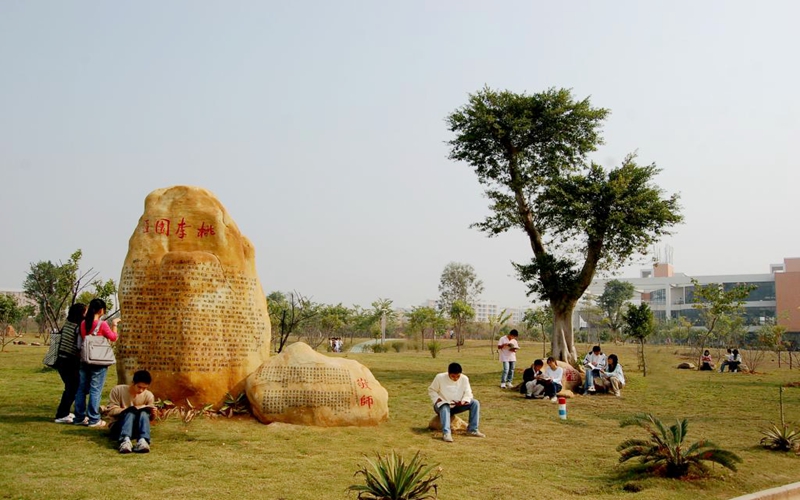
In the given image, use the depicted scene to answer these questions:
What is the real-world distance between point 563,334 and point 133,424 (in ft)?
50.3

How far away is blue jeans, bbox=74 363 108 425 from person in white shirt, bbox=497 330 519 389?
909cm

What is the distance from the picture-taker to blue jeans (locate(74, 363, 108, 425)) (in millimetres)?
8065

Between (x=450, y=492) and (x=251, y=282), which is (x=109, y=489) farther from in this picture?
(x=251, y=282)

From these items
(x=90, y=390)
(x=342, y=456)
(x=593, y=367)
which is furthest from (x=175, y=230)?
(x=593, y=367)

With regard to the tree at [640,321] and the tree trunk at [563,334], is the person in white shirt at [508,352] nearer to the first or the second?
the tree trunk at [563,334]

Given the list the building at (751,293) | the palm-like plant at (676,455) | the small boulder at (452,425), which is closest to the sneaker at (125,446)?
the small boulder at (452,425)

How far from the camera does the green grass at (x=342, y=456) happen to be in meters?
5.84

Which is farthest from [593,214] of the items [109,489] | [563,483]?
[109,489]

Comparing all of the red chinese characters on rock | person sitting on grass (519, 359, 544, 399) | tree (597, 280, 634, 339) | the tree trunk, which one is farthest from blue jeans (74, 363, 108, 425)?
tree (597, 280, 634, 339)

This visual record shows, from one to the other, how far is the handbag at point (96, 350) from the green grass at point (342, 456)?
0.86m

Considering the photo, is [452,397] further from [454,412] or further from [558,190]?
[558,190]

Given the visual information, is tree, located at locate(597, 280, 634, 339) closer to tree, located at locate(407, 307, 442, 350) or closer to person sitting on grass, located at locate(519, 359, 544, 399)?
tree, located at locate(407, 307, 442, 350)

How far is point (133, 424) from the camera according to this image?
7.18 meters

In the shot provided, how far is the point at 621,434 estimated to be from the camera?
9766 millimetres
